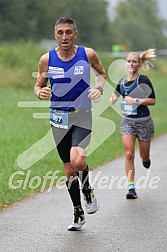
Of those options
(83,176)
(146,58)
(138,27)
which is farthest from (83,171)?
(138,27)

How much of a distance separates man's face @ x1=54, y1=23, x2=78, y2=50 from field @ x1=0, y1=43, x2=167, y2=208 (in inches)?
101

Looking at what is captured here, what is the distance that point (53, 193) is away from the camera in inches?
418

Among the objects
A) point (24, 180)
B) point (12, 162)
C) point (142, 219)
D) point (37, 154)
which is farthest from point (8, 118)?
point (142, 219)

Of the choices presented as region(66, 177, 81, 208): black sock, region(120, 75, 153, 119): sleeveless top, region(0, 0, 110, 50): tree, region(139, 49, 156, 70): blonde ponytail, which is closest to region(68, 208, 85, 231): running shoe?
region(66, 177, 81, 208): black sock

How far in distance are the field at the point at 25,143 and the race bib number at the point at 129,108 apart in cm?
170

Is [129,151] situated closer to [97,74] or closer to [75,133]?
[97,74]

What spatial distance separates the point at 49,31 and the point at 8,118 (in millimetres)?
49545

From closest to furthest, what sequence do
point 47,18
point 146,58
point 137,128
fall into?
point 137,128, point 146,58, point 47,18

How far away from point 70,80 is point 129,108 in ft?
9.22

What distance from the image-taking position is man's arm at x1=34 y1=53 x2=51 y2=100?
7.88 metres

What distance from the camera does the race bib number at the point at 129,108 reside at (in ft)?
34.7

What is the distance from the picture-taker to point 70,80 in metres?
7.91

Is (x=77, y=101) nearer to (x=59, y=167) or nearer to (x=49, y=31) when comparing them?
(x=59, y=167)

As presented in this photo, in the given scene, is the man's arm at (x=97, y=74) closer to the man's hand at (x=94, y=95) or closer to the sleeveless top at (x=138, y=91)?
the man's hand at (x=94, y=95)
